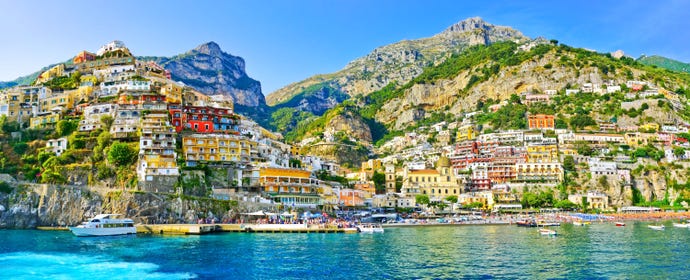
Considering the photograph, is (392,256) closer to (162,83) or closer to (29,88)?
(162,83)

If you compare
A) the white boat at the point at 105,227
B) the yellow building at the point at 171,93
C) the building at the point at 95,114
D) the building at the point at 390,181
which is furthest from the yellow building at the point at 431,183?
the white boat at the point at 105,227

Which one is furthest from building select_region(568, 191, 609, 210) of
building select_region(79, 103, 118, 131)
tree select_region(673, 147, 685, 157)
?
building select_region(79, 103, 118, 131)

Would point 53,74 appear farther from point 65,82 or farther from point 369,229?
point 369,229

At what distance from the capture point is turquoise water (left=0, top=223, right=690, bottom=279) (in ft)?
109

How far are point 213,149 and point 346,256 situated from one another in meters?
40.5

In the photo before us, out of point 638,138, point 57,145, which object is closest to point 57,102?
point 57,145

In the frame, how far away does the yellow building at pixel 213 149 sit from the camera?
75562 millimetres

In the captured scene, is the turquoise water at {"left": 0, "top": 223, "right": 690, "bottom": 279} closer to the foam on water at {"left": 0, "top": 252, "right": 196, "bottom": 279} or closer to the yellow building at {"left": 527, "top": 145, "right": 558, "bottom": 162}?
the foam on water at {"left": 0, "top": 252, "right": 196, "bottom": 279}

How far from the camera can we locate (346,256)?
136ft

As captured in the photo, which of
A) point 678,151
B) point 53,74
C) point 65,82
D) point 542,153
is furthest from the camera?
point 53,74

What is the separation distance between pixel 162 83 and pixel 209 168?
99.3 ft

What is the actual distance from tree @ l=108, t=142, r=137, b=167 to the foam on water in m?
31.1

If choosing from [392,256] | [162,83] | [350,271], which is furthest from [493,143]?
[350,271]

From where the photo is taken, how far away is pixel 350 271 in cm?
3472
